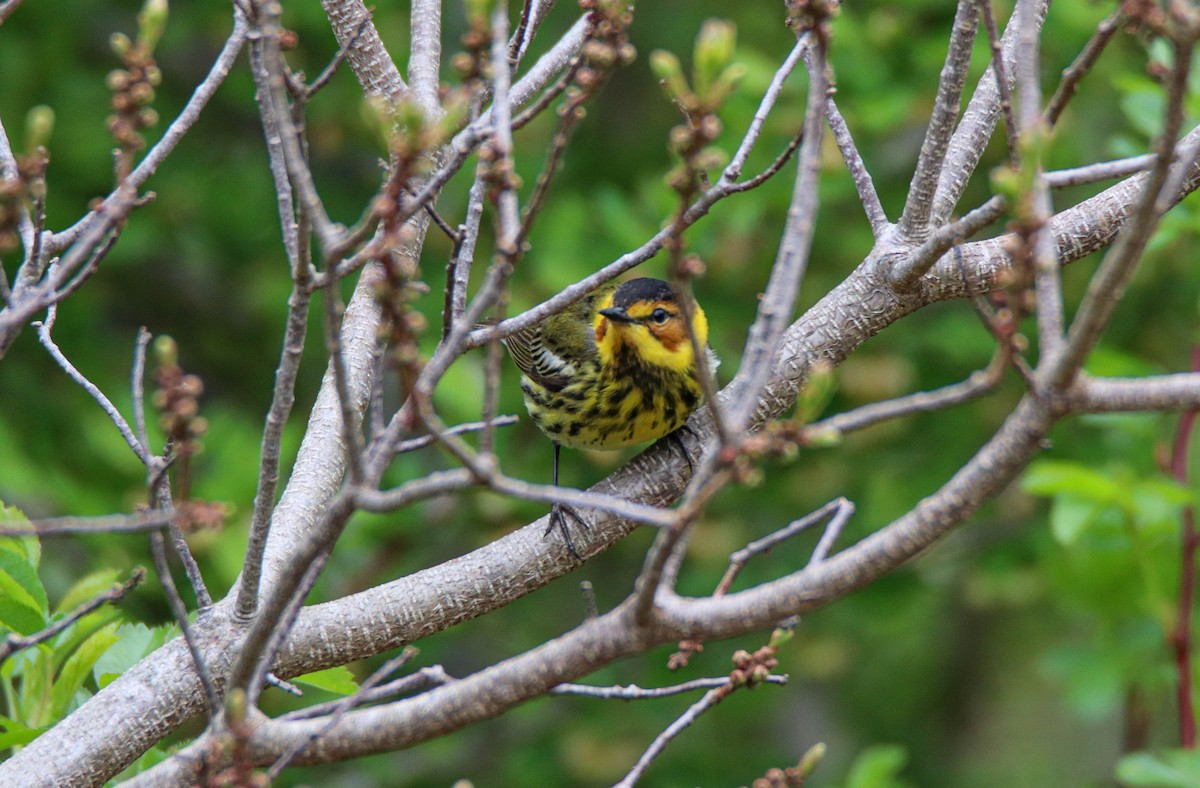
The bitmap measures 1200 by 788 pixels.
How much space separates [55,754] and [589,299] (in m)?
2.80

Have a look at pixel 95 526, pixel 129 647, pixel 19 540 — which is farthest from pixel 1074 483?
pixel 95 526

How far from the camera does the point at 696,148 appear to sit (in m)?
1.71

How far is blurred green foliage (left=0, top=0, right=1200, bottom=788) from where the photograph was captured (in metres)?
5.03

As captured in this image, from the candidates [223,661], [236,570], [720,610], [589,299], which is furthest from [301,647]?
[589,299]

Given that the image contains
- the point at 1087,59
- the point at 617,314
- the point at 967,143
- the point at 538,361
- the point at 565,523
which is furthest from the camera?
the point at 538,361

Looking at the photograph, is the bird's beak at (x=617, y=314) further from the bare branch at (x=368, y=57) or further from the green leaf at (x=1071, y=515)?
the green leaf at (x=1071, y=515)

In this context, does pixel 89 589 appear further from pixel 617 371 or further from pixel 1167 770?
pixel 1167 770

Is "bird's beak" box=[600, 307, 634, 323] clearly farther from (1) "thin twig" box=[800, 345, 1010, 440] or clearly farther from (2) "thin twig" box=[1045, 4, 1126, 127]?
(1) "thin twig" box=[800, 345, 1010, 440]

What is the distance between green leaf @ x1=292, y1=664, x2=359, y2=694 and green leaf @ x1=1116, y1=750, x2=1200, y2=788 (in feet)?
7.76

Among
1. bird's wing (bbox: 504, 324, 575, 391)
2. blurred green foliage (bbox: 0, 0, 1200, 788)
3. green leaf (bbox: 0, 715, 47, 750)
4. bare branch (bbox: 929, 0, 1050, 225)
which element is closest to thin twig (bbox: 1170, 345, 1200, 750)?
blurred green foliage (bbox: 0, 0, 1200, 788)

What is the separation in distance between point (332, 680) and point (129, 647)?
538mm

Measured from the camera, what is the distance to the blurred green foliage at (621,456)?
5031 millimetres

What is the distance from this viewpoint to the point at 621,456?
6.18m

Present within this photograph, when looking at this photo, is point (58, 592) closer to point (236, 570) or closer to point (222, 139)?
point (236, 570)
